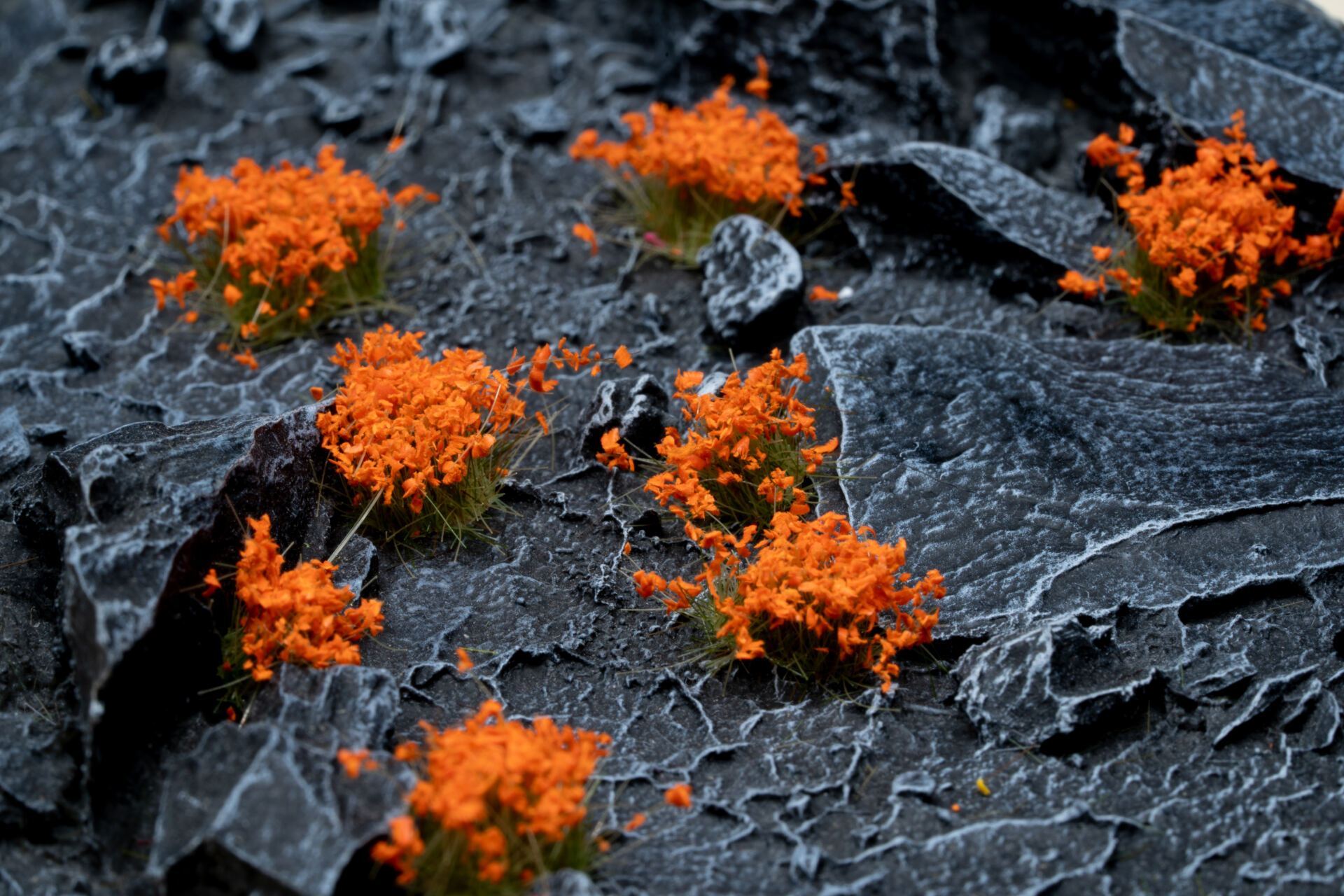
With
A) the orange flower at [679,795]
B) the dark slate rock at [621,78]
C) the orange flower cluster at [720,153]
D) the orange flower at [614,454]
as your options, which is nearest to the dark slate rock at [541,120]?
the dark slate rock at [621,78]

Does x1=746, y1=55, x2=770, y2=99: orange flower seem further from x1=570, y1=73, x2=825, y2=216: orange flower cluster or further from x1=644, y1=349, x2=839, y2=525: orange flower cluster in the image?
x1=644, y1=349, x2=839, y2=525: orange flower cluster

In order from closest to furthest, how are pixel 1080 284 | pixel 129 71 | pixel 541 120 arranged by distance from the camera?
pixel 1080 284, pixel 541 120, pixel 129 71

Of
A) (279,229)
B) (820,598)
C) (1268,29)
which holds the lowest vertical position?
(820,598)

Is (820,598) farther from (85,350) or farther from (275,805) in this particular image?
(85,350)

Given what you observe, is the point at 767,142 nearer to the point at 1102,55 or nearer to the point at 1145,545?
the point at 1102,55

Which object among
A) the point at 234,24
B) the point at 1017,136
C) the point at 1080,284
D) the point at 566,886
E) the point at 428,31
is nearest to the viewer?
the point at 566,886

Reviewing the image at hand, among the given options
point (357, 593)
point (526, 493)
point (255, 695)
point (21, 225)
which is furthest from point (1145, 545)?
→ point (21, 225)

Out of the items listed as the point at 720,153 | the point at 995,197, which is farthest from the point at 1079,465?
the point at 720,153

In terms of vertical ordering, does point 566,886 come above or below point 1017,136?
below
